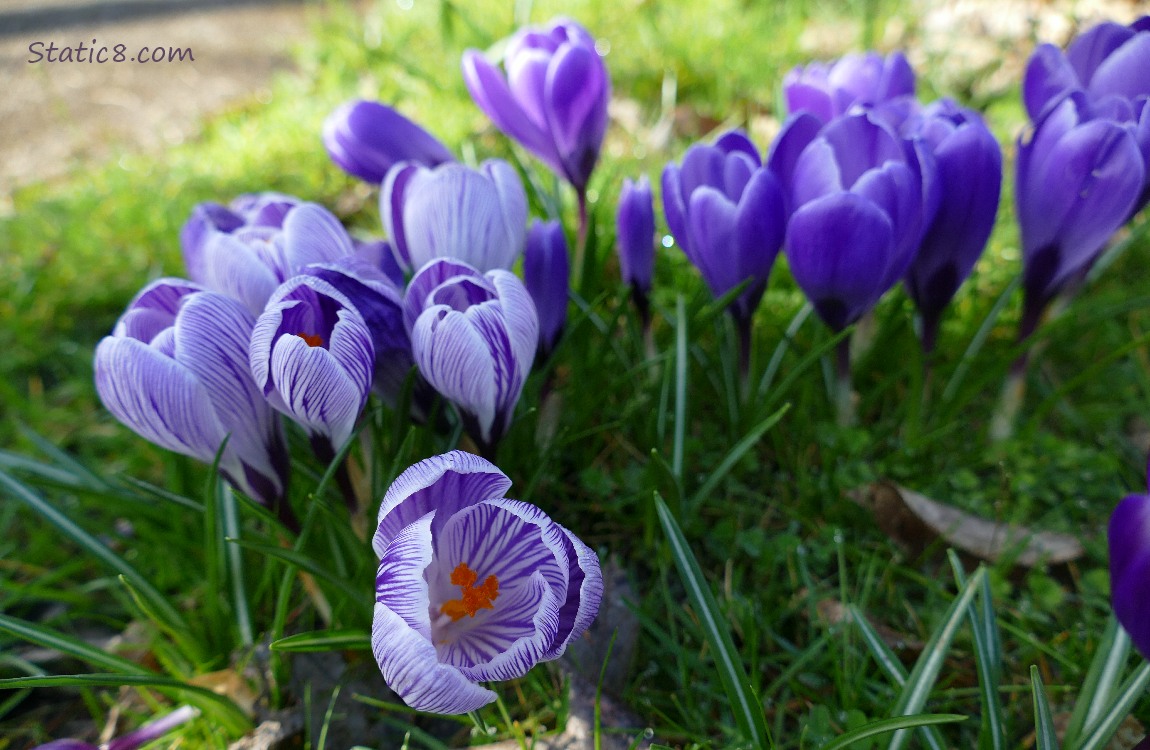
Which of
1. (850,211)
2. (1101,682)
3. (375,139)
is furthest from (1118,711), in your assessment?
(375,139)

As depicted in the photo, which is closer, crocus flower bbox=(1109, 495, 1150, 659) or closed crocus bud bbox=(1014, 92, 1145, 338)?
crocus flower bbox=(1109, 495, 1150, 659)

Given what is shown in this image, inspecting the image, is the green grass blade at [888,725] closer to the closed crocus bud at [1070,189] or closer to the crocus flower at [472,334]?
the crocus flower at [472,334]

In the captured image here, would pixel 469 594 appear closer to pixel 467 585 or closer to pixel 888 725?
pixel 467 585

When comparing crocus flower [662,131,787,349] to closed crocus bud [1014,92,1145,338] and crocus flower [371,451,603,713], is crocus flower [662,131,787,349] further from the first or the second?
crocus flower [371,451,603,713]

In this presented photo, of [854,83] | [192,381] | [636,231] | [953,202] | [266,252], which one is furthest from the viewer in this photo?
[854,83]

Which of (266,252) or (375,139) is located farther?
(375,139)

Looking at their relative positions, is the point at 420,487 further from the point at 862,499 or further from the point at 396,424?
the point at 862,499

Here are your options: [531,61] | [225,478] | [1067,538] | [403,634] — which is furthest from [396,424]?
[1067,538]

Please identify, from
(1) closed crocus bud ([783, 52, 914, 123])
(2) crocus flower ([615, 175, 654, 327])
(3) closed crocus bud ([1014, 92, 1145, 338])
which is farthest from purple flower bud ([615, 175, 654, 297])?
(3) closed crocus bud ([1014, 92, 1145, 338])
